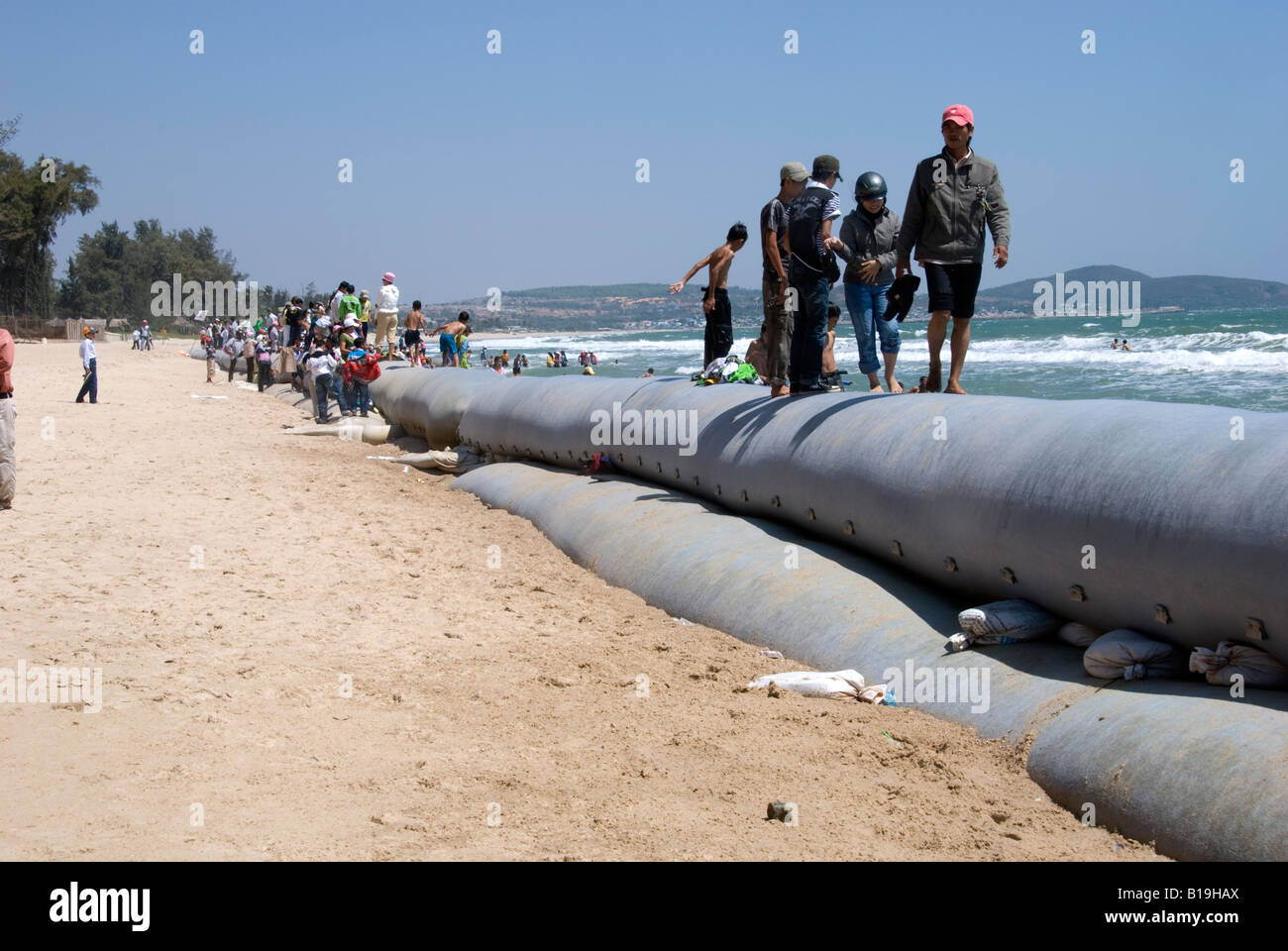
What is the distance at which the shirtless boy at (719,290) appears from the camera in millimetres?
10094

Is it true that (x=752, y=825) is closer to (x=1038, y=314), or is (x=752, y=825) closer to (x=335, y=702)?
(x=335, y=702)

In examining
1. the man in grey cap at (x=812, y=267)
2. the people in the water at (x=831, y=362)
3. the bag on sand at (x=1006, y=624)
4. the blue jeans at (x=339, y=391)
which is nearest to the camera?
the bag on sand at (x=1006, y=624)

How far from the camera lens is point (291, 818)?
12.2ft

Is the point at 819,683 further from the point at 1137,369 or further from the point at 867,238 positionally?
the point at 1137,369

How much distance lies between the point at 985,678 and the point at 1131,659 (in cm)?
62

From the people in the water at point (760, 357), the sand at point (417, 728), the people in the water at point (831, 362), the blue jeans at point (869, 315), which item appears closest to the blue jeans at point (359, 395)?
the people in the water at point (760, 357)

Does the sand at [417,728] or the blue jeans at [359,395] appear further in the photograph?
the blue jeans at [359,395]

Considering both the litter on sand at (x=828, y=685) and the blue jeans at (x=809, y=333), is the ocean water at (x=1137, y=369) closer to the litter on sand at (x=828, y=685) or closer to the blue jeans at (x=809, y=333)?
the blue jeans at (x=809, y=333)

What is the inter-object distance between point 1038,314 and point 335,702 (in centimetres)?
9651

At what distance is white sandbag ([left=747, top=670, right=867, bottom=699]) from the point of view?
5.20 meters

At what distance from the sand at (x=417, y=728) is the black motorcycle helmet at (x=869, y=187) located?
3182 millimetres

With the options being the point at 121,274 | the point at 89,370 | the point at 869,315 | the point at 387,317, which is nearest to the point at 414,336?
the point at 387,317

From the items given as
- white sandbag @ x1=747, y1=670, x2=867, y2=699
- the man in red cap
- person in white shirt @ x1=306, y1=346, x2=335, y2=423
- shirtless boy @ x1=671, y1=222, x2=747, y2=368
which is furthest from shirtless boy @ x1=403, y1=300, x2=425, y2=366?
white sandbag @ x1=747, y1=670, x2=867, y2=699
